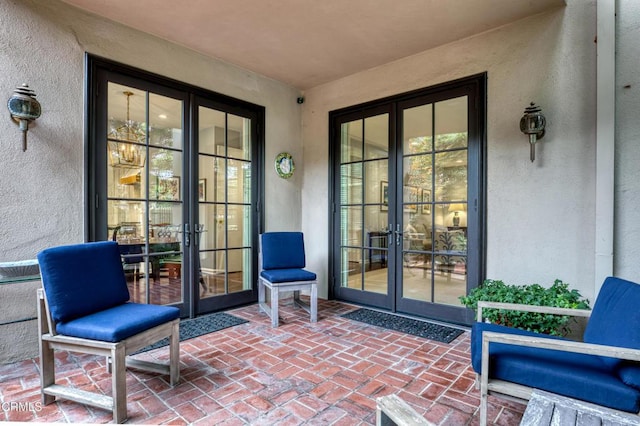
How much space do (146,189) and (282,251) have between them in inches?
65.9

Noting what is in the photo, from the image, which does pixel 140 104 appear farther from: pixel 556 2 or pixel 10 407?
pixel 556 2

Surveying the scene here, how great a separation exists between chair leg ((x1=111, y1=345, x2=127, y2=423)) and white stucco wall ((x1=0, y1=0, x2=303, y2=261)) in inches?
62.1

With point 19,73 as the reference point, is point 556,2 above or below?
above

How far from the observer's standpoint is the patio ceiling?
2969 mm

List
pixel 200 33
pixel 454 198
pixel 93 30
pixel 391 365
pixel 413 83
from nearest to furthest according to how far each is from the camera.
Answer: pixel 391 365
pixel 93 30
pixel 200 33
pixel 454 198
pixel 413 83

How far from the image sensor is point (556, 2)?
2.96m

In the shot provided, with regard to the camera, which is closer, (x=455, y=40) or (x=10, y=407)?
(x=10, y=407)

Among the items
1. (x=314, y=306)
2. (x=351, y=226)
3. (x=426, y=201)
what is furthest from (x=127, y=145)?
(x=426, y=201)

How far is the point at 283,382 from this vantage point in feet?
7.98

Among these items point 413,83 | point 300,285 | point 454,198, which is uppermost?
point 413,83

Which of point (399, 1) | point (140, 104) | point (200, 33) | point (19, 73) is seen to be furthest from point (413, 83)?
point (19, 73)

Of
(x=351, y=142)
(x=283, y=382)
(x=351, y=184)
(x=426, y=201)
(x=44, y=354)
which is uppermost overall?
(x=351, y=142)

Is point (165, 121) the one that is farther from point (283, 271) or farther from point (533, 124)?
point (533, 124)

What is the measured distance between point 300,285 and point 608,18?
3.69m
